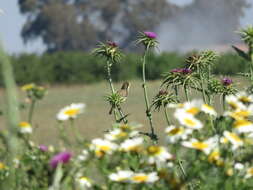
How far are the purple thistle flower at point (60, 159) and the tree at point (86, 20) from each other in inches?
2367

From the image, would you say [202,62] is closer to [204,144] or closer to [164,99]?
[164,99]

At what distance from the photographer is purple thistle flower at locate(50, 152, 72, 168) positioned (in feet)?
5.74

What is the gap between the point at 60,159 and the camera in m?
1.75

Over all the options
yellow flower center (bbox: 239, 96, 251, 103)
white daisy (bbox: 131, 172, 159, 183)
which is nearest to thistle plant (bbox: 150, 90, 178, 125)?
yellow flower center (bbox: 239, 96, 251, 103)

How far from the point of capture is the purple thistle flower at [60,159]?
5.74ft

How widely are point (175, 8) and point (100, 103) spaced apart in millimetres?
46009

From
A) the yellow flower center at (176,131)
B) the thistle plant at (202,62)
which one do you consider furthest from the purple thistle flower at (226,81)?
the yellow flower center at (176,131)

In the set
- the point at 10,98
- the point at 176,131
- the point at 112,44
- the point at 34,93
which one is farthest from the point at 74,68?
the point at 10,98

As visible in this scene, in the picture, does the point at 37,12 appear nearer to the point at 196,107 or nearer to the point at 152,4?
the point at 152,4

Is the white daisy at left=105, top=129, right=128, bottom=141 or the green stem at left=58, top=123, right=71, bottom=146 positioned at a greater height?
the green stem at left=58, top=123, right=71, bottom=146

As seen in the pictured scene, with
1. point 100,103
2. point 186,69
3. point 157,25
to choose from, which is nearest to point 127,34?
point 157,25

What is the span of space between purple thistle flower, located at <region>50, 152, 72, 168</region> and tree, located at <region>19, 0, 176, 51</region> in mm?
60124

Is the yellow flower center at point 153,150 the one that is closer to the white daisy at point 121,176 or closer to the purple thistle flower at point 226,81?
the white daisy at point 121,176

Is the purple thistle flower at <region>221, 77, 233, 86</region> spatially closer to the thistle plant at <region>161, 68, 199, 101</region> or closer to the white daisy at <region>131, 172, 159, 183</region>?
the thistle plant at <region>161, 68, 199, 101</region>
